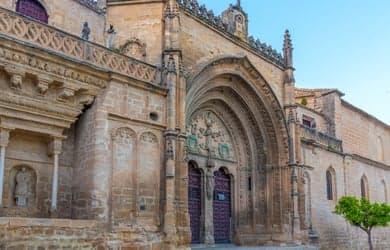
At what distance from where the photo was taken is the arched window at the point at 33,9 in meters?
13.5

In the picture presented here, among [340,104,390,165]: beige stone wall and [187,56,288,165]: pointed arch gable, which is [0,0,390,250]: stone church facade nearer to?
[187,56,288,165]: pointed arch gable

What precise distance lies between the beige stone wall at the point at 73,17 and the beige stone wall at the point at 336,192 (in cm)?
1002

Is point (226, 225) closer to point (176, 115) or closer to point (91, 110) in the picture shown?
point (176, 115)

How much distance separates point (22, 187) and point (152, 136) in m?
3.45

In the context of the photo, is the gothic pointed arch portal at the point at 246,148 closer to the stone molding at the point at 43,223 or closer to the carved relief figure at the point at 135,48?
the carved relief figure at the point at 135,48

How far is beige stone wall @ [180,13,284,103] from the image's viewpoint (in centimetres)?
1410

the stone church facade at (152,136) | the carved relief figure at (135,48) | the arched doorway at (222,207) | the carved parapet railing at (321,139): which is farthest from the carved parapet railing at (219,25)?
the arched doorway at (222,207)

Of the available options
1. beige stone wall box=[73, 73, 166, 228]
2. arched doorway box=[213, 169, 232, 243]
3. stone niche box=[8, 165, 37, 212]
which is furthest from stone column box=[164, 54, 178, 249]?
arched doorway box=[213, 169, 232, 243]

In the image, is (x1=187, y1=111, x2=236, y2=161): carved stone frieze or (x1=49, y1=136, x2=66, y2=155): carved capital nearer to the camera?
(x1=49, y1=136, x2=66, y2=155): carved capital

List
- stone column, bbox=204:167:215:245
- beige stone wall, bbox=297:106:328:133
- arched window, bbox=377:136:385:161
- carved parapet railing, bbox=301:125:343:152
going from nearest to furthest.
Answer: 1. stone column, bbox=204:167:215:245
2. carved parapet railing, bbox=301:125:343:152
3. beige stone wall, bbox=297:106:328:133
4. arched window, bbox=377:136:385:161

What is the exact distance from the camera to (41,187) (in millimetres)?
10398

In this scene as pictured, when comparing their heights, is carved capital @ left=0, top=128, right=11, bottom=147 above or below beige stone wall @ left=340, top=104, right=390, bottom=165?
below

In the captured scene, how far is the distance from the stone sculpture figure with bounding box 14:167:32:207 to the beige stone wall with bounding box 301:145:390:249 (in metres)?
12.6

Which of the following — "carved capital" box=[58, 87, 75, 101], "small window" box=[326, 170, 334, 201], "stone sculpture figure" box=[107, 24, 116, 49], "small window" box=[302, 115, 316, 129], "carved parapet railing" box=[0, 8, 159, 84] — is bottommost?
"small window" box=[326, 170, 334, 201]
